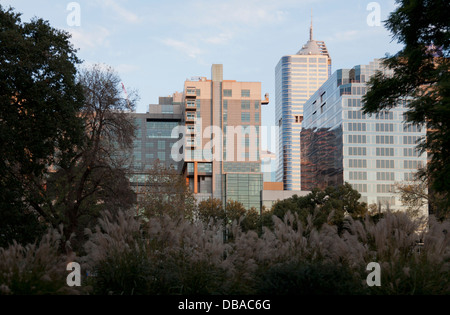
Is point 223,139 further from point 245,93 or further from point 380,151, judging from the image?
point 380,151

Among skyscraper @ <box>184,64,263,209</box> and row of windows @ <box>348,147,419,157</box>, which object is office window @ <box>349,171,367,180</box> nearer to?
row of windows @ <box>348,147,419,157</box>

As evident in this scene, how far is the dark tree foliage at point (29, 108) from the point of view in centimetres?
1983

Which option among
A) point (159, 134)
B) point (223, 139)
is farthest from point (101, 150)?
point (159, 134)

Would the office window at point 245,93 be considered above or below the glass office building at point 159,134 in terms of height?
above

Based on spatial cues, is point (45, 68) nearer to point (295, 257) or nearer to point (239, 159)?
point (295, 257)

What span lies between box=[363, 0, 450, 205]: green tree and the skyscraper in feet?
315

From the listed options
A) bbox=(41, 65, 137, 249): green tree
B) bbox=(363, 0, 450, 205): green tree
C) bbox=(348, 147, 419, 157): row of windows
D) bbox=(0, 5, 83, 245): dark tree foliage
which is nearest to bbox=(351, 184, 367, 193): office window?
bbox=(348, 147, 419, 157): row of windows

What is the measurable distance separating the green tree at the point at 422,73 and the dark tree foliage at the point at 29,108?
1282cm

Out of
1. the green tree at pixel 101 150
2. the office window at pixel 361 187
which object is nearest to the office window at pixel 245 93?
the office window at pixel 361 187

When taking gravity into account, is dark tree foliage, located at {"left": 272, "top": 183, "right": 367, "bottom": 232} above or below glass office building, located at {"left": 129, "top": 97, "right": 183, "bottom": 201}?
below

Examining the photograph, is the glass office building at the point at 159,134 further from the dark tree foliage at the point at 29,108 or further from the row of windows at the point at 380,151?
the dark tree foliage at the point at 29,108

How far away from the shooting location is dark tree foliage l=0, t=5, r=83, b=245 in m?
19.8

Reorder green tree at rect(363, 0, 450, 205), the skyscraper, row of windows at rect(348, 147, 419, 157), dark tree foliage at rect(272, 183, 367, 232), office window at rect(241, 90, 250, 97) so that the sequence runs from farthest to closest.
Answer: office window at rect(241, 90, 250, 97), the skyscraper, row of windows at rect(348, 147, 419, 157), dark tree foliage at rect(272, 183, 367, 232), green tree at rect(363, 0, 450, 205)
